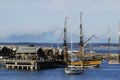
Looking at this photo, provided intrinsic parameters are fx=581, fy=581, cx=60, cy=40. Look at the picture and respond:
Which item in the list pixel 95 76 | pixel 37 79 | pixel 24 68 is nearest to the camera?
pixel 37 79

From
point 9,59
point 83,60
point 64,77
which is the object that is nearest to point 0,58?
point 9,59

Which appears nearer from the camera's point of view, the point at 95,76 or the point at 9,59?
the point at 95,76

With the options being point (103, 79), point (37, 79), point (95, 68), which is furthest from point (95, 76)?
point (95, 68)

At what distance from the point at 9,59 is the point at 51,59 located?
479 inches

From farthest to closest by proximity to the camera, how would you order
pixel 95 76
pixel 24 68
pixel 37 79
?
A: 1. pixel 24 68
2. pixel 95 76
3. pixel 37 79

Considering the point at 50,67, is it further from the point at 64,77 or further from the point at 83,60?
the point at 64,77

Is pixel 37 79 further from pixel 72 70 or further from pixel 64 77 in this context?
pixel 72 70

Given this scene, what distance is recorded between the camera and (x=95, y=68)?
5994 inches

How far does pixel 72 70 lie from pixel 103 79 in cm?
1420

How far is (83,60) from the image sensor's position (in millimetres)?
150625

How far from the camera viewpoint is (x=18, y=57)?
153500 millimetres

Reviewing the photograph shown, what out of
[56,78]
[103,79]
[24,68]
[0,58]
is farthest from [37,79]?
→ [0,58]

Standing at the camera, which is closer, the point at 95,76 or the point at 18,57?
the point at 95,76

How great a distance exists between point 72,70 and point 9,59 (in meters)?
25.1
